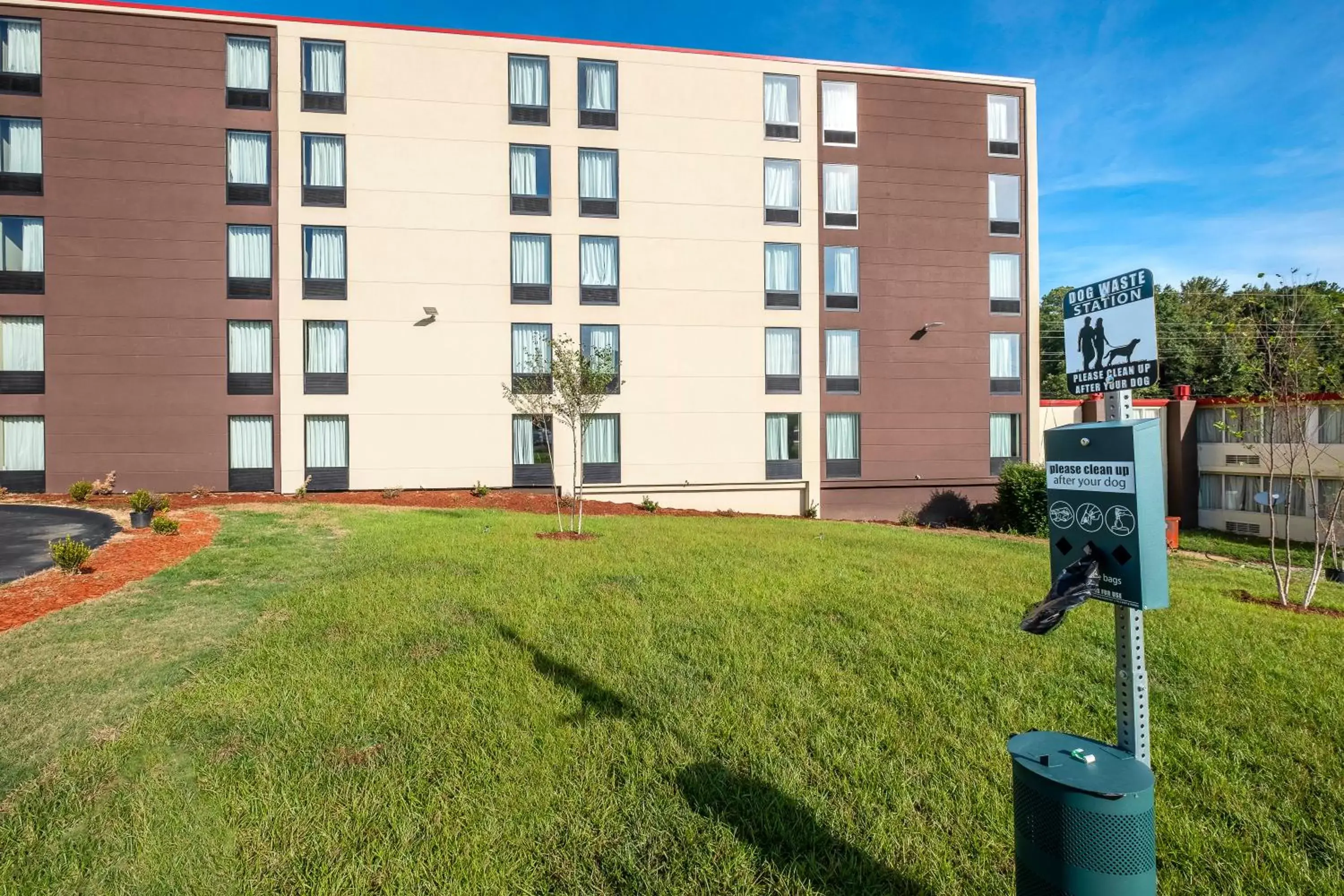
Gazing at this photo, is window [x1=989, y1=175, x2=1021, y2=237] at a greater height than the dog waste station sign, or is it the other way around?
window [x1=989, y1=175, x2=1021, y2=237]

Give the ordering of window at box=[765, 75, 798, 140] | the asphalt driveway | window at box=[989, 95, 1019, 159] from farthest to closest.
Result: window at box=[989, 95, 1019, 159] → window at box=[765, 75, 798, 140] → the asphalt driveway

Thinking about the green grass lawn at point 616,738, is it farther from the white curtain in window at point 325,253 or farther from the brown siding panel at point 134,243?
the white curtain in window at point 325,253

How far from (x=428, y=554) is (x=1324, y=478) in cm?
2452

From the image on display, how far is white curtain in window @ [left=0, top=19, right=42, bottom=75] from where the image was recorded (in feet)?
60.7

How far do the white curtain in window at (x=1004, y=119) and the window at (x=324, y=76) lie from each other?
2102cm

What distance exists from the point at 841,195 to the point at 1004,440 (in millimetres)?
10203

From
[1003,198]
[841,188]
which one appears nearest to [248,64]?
[841,188]

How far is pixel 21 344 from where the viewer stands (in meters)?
18.5

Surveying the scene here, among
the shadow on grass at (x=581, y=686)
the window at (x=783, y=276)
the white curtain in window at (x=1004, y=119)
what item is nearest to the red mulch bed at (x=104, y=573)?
the shadow on grass at (x=581, y=686)

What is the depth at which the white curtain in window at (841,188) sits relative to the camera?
22359 millimetres

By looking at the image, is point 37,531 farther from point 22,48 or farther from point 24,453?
point 22,48

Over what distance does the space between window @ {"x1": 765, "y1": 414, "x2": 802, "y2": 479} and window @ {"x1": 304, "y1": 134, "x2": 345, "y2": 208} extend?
14.8 m

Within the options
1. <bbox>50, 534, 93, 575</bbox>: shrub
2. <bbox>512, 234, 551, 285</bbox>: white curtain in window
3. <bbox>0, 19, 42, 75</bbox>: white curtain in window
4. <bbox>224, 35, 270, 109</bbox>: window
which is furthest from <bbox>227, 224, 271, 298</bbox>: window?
<bbox>50, 534, 93, 575</bbox>: shrub

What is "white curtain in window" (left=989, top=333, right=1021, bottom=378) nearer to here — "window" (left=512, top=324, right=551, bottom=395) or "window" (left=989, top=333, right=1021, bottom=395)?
"window" (left=989, top=333, right=1021, bottom=395)
